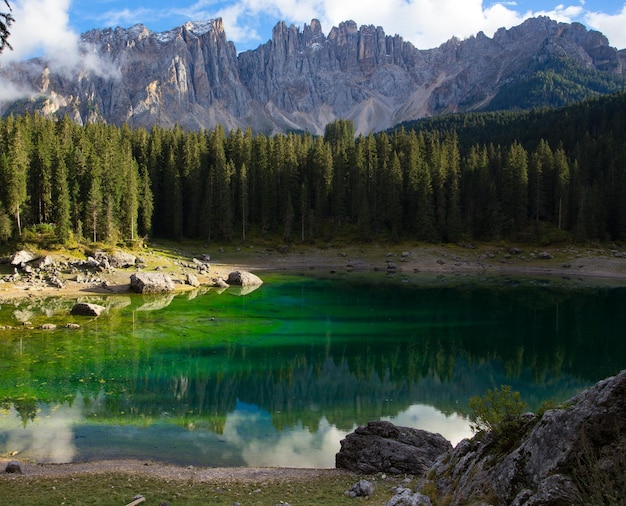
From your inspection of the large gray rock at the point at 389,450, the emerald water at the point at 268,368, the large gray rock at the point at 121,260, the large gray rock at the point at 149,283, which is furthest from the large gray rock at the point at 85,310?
the large gray rock at the point at 389,450

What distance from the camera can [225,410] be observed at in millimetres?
24375

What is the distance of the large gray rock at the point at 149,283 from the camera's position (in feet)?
194

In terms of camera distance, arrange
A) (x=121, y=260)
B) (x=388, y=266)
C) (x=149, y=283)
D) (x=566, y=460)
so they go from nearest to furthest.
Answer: (x=566, y=460), (x=149, y=283), (x=121, y=260), (x=388, y=266)

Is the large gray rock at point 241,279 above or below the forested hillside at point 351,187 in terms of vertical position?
below

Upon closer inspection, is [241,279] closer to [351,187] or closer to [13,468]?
[351,187]

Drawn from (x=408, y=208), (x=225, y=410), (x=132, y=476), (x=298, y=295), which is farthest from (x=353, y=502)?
(x=408, y=208)

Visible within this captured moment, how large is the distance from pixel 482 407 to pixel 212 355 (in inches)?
1042

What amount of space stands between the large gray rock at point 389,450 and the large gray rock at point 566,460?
847 cm

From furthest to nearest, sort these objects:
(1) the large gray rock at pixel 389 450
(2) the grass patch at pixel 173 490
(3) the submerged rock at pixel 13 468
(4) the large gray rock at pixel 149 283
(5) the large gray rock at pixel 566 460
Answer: (4) the large gray rock at pixel 149 283 < (1) the large gray rock at pixel 389 450 < (3) the submerged rock at pixel 13 468 < (2) the grass patch at pixel 173 490 < (5) the large gray rock at pixel 566 460

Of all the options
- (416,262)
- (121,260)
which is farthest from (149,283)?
(416,262)

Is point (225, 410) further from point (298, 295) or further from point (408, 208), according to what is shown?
point (408, 208)

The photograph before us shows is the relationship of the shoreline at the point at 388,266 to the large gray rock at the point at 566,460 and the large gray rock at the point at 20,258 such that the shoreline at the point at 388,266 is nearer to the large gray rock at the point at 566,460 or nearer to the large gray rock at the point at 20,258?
the large gray rock at the point at 20,258

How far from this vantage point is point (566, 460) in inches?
277

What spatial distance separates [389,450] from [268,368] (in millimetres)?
15222
